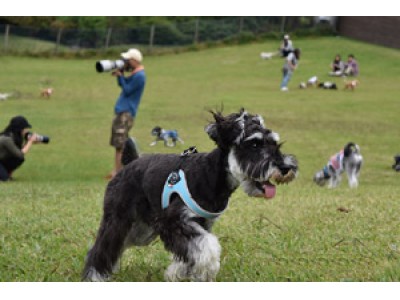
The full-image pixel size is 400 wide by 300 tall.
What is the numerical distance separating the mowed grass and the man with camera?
1.15m

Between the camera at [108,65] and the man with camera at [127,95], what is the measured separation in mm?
343

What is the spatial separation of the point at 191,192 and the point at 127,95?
8763 millimetres

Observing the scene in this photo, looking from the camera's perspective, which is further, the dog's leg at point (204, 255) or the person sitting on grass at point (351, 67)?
the person sitting on grass at point (351, 67)

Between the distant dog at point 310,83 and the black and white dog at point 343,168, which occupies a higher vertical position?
the black and white dog at point 343,168

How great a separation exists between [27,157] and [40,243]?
12637 mm

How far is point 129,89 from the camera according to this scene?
13922 mm

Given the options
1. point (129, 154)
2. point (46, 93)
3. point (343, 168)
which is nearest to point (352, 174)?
point (343, 168)

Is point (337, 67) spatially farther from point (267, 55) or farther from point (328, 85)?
point (267, 55)

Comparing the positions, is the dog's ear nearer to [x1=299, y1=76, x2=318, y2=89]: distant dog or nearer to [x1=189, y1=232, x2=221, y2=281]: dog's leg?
[x1=189, y1=232, x2=221, y2=281]: dog's leg

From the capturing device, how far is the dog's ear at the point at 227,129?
565 cm

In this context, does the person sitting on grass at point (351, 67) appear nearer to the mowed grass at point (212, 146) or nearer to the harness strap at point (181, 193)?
the mowed grass at point (212, 146)

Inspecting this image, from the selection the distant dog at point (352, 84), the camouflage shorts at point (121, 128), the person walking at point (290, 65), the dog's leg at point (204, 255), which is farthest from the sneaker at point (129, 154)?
the distant dog at point (352, 84)

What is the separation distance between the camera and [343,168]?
54.3ft

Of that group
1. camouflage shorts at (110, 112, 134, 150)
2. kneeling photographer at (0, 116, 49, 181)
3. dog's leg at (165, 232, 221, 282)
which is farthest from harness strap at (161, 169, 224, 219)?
kneeling photographer at (0, 116, 49, 181)
